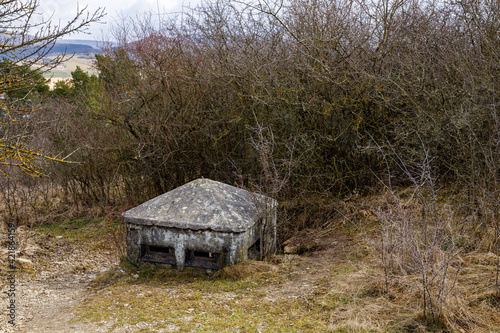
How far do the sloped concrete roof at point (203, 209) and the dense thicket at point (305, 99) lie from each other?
390 mm

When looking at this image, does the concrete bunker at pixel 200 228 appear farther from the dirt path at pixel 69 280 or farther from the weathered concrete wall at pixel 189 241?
the dirt path at pixel 69 280

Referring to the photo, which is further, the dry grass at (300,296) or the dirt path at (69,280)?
the dirt path at (69,280)

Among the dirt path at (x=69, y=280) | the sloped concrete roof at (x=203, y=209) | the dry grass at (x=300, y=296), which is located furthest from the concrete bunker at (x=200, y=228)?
the dirt path at (x=69, y=280)

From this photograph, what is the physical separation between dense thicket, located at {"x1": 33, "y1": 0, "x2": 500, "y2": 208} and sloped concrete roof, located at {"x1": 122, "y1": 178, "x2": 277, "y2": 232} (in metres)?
0.39

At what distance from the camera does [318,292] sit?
4.88m

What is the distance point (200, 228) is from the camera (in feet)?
18.4

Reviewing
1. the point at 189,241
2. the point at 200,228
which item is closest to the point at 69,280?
the point at 189,241

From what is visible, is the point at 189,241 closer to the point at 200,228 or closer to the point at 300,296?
the point at 200,228

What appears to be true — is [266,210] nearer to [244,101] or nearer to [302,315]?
[302,315]

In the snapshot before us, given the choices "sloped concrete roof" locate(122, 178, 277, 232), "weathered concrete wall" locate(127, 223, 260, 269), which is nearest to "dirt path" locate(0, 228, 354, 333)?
"weathered concrete wall" locate(127, 223, 260, 269)

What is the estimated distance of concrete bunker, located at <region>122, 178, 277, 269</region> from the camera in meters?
5.63

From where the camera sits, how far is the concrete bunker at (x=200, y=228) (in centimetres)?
563

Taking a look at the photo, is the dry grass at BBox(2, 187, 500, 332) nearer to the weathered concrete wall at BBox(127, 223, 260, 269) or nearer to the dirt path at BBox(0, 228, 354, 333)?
the dirt path at BBox(0, 228, 354, 333)

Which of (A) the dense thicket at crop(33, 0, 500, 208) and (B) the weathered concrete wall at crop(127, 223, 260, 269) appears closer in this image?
(B) the weathered concrete wall at crop(127, 223, 260, 269)
